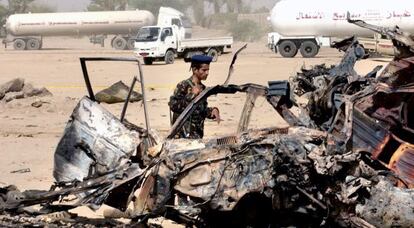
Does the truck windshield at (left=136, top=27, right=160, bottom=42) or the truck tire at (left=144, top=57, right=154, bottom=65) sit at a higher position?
the truck windshield at (left=136, top=27, right=160, bottom=42)

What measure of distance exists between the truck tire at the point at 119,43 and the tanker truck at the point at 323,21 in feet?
57.1

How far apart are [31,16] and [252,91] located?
167 ft

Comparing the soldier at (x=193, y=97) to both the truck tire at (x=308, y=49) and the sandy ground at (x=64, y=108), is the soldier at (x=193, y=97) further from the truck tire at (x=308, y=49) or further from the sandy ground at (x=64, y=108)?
the truck tire at (x=308, y=49)

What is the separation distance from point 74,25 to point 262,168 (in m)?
50.8

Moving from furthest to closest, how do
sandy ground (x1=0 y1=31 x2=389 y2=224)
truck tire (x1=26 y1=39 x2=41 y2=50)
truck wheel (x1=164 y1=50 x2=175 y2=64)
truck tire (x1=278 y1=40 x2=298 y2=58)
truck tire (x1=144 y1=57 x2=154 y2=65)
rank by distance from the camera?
truck tire (x1=26 y1=39 x2=41 y2=50), truck tire (x1=278 y1=40 x2=298 y2=58), truck wheel (x1=164 y1=50 x2=175 y2=64), truck tire (x1=144 y1=57 x2=154 y2=65), sandy ground (x1=0 y1=31 x2=389 y2=224)

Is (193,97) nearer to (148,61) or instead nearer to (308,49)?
(148,61)

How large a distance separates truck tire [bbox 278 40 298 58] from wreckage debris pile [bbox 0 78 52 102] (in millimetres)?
19698

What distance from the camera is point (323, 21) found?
123 feet

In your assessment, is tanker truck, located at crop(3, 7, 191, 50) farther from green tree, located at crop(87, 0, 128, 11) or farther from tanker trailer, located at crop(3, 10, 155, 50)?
green tree, located at crop(87, 0, 128, 11)

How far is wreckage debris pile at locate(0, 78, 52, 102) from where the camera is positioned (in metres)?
18.3

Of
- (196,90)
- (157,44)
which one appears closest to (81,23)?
(157,44)

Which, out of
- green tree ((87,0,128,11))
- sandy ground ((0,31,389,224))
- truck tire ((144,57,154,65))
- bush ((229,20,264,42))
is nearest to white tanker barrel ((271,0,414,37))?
sandy ground ((0,31,389,224))

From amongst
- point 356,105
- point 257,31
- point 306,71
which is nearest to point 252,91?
point 356,105

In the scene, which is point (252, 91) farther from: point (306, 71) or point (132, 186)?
point (306, 71)
